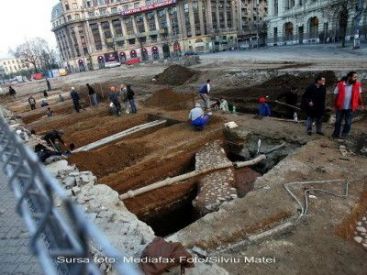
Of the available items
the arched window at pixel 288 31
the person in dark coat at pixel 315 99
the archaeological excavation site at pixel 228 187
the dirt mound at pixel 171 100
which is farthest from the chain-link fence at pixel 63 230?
the arched window at pixel 288 31

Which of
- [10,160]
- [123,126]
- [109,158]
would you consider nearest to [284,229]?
[10,160]

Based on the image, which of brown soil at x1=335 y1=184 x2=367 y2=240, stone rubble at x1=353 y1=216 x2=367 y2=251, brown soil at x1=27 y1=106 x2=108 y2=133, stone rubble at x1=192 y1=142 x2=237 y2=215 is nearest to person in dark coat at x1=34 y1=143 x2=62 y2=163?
stone rubble at x1=192 y1=142 x2=237 y2=215

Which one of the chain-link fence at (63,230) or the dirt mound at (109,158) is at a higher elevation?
the chain-link fence at (63,230)

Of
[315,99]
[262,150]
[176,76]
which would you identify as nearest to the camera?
[315,99]

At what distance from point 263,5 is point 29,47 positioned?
255 feet

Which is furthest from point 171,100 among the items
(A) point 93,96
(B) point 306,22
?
(B) point 306,22

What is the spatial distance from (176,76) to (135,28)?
63.0 metres

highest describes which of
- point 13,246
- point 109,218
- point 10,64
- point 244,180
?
point 10,64

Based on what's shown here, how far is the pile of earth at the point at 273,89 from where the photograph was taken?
626 inches

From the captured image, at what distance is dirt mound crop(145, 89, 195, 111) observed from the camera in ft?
55.5

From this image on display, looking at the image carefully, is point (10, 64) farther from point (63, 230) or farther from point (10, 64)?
point (63, 230)

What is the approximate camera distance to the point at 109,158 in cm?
1024

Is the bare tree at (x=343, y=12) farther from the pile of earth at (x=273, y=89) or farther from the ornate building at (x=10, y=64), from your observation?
the ornate building at (x=10, y=64)

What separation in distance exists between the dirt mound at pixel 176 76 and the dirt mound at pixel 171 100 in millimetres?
5957
